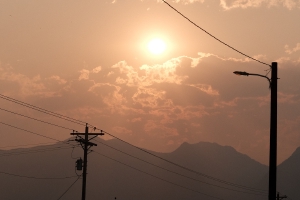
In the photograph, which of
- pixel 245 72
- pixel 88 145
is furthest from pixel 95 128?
pixel 245 72

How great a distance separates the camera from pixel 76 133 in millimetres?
59375

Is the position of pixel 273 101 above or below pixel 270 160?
above

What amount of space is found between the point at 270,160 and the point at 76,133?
37014mm

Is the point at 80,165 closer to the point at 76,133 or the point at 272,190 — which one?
the point at 76,133

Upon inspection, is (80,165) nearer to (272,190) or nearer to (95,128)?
(95,128)

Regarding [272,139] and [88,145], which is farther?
[88,145]

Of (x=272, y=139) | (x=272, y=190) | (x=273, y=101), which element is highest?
(x=273, y=101)

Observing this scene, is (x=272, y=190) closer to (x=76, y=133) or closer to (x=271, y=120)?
(x=271, y=120)

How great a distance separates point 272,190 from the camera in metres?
24.3

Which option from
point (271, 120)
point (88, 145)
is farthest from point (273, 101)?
point (88, 145)

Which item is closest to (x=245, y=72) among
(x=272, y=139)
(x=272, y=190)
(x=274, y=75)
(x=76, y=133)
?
(x=274, y=75)

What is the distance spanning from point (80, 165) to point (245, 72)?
3884 cm

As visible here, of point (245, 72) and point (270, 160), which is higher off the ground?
point (245, 72)

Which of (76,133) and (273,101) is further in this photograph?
(76,133)
